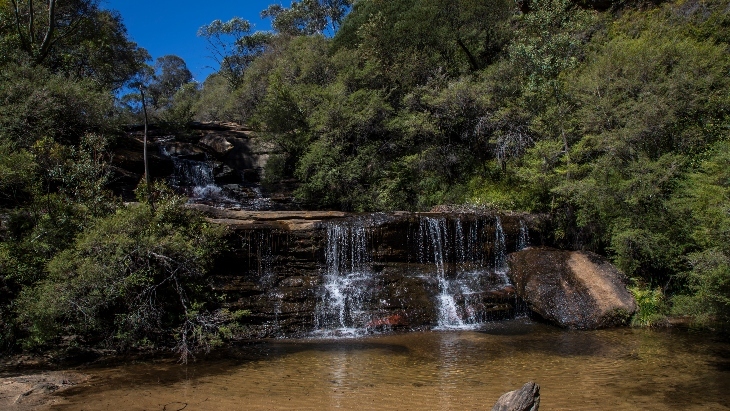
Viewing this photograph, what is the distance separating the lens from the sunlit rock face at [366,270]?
1184 centimetres

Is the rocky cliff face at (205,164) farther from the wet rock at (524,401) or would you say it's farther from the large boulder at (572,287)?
the wet rock at (524,401)

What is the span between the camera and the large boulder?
38.4 feet

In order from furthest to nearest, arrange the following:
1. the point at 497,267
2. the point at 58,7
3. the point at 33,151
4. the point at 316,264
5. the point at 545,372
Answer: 1. the point at 58,7
2. the point at 497,267
3. the point at 316,264
4. the point at 33,151
5. the point at 545,372

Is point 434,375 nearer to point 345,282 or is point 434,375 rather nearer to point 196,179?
point 345,282

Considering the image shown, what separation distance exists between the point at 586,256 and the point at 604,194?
1945 mm

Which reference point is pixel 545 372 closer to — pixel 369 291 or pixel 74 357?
pixel 369 291

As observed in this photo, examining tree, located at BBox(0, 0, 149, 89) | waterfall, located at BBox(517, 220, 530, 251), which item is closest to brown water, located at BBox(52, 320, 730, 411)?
waterfall, located at BBox(517, 220, 530, 251)

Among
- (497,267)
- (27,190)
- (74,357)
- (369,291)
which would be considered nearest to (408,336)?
(369,291)

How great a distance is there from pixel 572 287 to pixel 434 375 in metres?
6.53

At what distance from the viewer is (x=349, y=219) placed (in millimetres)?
13953

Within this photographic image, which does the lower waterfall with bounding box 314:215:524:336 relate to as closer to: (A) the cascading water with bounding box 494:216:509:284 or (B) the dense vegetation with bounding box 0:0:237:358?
(A) the cascading water with bounding box 494:216:509:284

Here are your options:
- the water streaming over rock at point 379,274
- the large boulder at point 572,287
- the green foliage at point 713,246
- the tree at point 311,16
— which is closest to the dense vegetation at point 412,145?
the green foliage at point 713,246

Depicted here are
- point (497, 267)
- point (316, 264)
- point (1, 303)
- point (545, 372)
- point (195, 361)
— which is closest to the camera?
point (545, 372)

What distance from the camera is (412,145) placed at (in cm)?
2058
